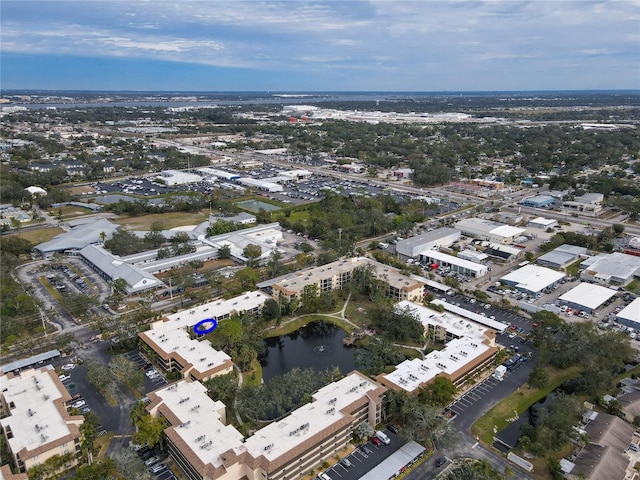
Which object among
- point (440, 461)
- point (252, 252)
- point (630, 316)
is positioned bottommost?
point (440, 461)

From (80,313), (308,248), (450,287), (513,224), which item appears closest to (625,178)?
(513,224)

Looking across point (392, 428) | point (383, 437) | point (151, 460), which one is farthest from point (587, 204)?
point (151, 460)

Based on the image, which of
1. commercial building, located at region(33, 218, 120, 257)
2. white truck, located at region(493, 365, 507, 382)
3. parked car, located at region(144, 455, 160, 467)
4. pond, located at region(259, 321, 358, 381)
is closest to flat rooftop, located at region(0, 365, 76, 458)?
parked car, located at region(144, 455, 160, 467)

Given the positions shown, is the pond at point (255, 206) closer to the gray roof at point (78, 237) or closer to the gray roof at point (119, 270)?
the gray roof at point (78, 237)

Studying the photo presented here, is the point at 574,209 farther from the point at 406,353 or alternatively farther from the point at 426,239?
the point at 406,353

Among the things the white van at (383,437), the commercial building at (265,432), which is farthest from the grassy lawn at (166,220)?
the white van at (383,437)

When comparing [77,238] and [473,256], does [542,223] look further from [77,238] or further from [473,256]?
[77,238]
